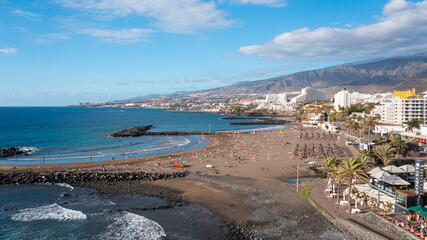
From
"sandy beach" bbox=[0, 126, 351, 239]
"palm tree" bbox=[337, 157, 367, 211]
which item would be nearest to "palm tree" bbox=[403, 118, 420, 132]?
"sandy beach" bbox=[0, 126, 351, 239]

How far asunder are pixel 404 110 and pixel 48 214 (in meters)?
74.2

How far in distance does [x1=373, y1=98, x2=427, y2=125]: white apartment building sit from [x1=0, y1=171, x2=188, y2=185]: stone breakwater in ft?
197

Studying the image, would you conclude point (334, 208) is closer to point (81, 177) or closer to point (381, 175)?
point (381, 175)

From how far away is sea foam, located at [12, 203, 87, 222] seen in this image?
21.3m

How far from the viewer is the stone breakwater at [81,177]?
3123 cm

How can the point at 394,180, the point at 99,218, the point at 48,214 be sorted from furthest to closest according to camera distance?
the point at 48,214
the point at 99,218
the point at 394,180

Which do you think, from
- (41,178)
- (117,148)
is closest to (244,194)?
(41,178)

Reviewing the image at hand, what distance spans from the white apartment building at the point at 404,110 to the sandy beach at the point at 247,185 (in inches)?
1286

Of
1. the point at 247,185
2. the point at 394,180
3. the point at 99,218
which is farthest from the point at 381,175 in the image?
the point at 99,218

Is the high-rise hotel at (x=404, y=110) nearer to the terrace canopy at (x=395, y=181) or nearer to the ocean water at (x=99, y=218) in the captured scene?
the terrace canopy at (x=395, y=181)

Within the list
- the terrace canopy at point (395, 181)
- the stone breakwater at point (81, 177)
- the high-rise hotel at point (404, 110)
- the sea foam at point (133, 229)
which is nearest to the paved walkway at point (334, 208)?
the terrace canopy at point (395, 181)

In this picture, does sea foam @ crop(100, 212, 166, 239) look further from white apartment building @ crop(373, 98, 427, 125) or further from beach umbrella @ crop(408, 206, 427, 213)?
white apartment building @ crop(373, 98, 427, 125)

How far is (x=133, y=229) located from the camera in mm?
19156

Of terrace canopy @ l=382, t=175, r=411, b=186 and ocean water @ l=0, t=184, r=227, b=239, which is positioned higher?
terrace canopy @ l=382, t=175, r=411, b=186
